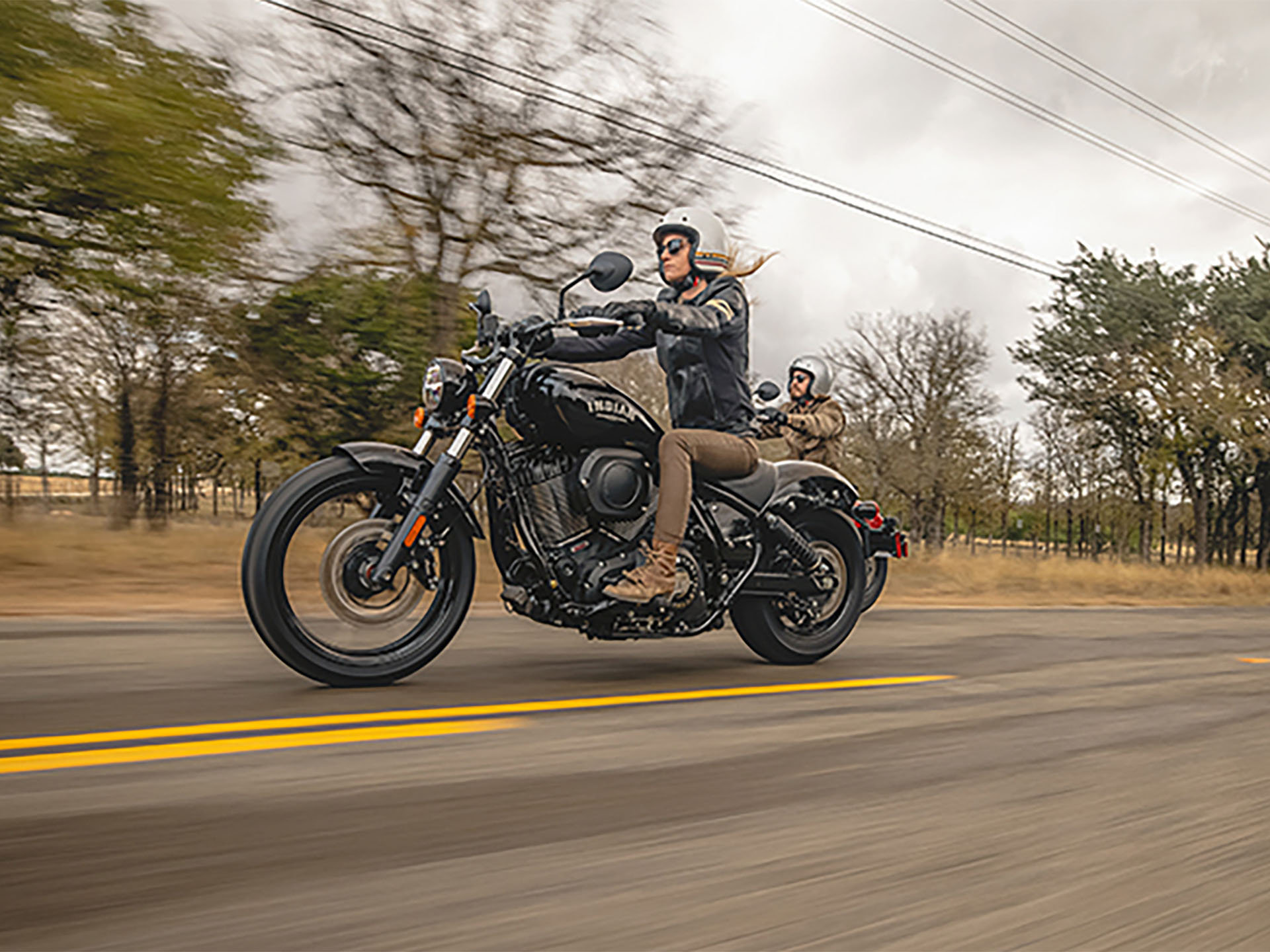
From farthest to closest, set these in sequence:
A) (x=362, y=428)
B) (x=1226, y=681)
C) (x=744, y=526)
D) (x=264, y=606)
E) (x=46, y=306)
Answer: (x=362, y=428), (x=46, y=306), (x=1226, y=681), (x=744, y=526), (x=264, y=606)

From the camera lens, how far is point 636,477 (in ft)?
A: 14.9

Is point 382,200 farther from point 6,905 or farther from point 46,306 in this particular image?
point 6,905

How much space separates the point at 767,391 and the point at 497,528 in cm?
387

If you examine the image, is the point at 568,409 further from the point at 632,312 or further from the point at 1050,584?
the point at 1050,584

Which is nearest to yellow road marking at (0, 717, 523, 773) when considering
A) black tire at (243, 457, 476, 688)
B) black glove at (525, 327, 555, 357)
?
black tire at (243, 457, 476, 688)

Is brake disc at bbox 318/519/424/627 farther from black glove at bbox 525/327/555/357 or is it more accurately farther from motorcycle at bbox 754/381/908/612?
motorcycle at bbox 754/381/908/612

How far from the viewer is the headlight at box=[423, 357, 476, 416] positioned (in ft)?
13.7

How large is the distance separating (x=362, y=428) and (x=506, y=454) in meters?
10.2

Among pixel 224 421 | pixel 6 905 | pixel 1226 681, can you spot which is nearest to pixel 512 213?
pixel 224 421

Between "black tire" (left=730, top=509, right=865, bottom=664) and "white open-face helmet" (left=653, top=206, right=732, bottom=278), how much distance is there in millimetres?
1341

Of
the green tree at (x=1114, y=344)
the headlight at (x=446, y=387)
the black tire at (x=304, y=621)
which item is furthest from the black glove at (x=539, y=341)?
the green tree at (x=1114, y=344)

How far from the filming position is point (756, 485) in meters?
5.14

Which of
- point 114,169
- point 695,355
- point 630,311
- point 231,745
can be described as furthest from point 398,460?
point 114,169

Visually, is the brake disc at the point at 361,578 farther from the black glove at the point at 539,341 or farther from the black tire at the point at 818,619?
the black tire at the point at 818,619
